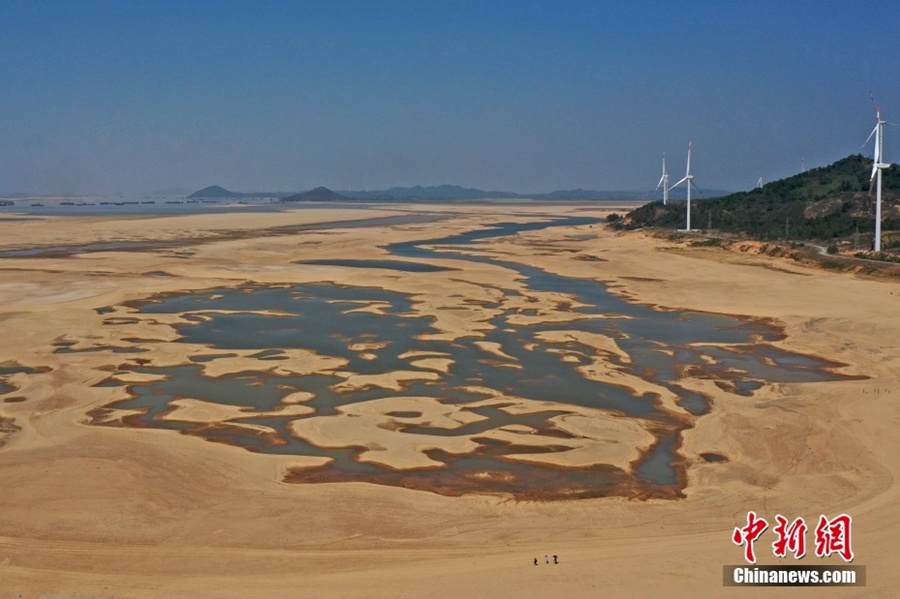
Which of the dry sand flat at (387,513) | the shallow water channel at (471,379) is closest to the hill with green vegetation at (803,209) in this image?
the shallow water channel at (471,379)

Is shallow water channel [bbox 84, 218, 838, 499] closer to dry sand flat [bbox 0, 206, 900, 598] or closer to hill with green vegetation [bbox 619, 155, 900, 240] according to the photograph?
dry sand flat [bbox 0, 206, 900, 598]

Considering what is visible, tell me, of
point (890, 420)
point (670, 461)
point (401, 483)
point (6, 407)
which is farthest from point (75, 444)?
point (890, 420)

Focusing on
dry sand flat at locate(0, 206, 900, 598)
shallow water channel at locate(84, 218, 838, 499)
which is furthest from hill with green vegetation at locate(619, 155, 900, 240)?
dry sand flat at locate(0, 206, 900, 598)

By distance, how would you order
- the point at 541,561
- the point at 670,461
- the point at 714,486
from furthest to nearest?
the point at 670,461 → the point at 714,486 → the point at 541,561

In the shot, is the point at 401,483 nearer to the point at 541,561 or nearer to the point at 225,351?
the point at 541,561

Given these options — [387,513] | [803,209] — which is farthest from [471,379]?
[803,209]

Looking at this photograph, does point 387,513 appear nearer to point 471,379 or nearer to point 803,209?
point 471,379
